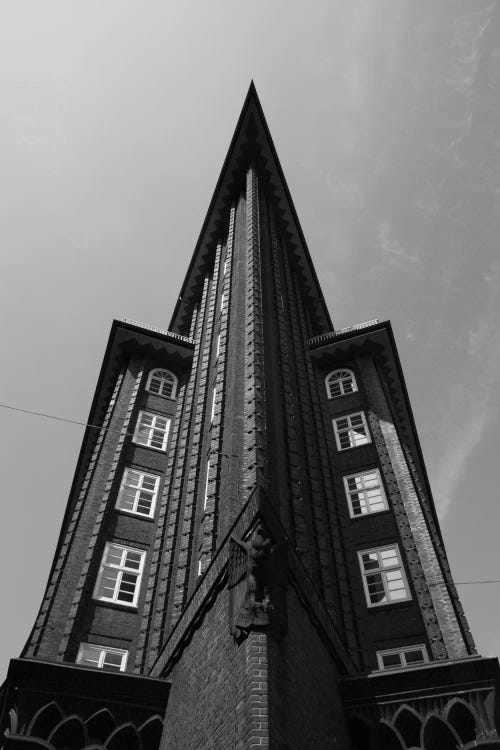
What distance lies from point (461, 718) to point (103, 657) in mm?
9091

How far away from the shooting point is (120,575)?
18.2 metres

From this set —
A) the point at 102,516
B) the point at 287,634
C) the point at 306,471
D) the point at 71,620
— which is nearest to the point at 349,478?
the point at 306,471

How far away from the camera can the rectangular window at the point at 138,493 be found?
20500 mm

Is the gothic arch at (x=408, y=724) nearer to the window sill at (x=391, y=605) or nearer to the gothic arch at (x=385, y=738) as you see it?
the gothic arch at (x=385, y=738)

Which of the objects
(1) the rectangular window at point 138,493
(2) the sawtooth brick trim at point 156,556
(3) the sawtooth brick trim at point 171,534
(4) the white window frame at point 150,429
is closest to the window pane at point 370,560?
(3) the sawtooth brick trim at point 171,534

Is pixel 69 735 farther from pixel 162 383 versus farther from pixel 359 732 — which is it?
pixel 162 383

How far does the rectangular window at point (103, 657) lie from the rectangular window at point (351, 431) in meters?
11.7

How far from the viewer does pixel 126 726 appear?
11.4 m

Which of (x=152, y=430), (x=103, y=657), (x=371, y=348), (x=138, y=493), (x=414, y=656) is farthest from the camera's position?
(x=371, y=348)

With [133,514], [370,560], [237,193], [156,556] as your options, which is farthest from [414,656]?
[237,193]

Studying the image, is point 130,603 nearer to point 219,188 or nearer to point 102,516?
point 102,516

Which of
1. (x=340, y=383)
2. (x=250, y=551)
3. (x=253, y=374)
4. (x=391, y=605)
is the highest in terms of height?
(x=340, y=383)

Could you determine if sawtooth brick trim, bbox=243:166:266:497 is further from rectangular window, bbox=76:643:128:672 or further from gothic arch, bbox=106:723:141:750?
rectangular window, bbox=76:643:128:672

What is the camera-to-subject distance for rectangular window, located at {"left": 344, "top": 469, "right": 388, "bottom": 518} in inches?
855
